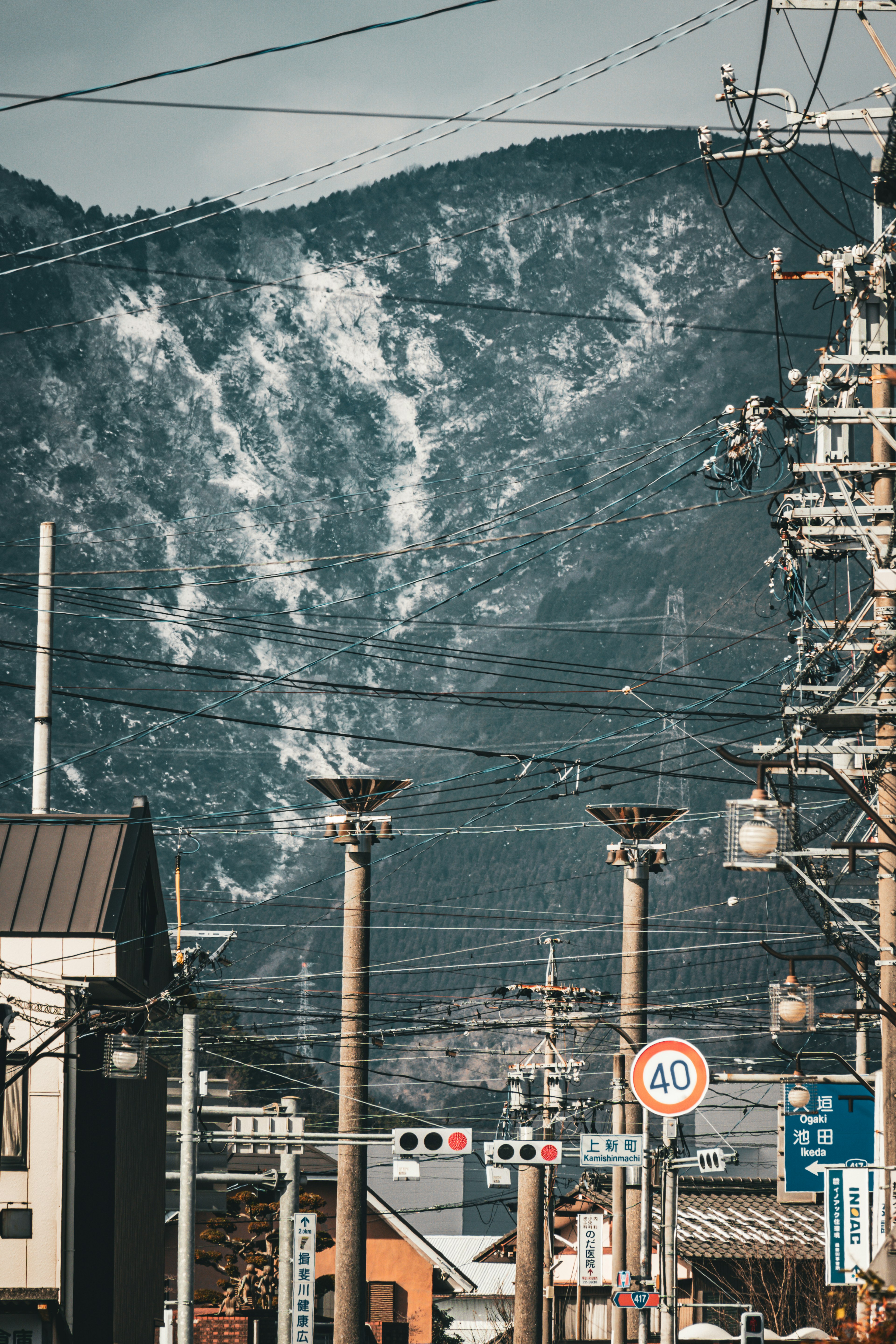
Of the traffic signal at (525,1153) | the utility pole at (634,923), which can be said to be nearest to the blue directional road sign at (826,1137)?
the traffic signal at (525,1153)

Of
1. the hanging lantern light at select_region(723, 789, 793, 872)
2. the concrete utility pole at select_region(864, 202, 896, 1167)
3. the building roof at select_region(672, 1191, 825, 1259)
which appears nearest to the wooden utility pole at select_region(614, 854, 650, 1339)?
the building roof at select_region(672, 1191, 825, 1259)

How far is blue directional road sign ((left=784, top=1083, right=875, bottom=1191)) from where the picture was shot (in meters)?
29.6

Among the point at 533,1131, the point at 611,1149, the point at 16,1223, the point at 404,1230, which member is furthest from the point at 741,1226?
the point at 16,1223

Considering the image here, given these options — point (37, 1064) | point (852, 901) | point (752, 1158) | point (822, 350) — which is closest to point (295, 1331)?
point (37, 1064)

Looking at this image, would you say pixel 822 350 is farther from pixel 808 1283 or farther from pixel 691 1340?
pixel 808 1283

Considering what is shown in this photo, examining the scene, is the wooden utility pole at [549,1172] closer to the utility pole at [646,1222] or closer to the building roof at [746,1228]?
the building roof at [746,1228]

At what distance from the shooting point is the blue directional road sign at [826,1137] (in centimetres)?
2964

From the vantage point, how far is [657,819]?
4328 cm

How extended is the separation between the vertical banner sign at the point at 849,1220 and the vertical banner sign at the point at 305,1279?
12526mm

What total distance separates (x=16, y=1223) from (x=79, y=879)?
6683 millimetres

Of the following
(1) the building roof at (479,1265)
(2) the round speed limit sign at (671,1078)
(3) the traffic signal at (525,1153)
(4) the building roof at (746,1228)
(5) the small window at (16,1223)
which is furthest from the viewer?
(1) the building roof at (479,1265)

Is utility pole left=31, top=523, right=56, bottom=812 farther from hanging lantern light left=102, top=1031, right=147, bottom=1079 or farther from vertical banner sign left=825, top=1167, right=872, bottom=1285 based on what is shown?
vertical banner sign left=825, top=1167, right=872, bottom=1285

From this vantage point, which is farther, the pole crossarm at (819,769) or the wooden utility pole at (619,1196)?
the wooden utility pole at (619,1196)

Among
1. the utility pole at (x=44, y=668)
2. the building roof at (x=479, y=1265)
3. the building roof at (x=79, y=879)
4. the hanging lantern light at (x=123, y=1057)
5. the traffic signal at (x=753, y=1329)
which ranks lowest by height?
the building roof at (x=479, y=1265)
